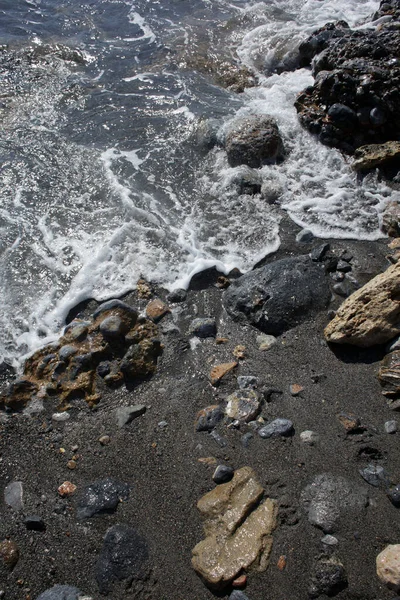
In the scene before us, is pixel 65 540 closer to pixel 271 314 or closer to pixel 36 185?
pixel 271 314

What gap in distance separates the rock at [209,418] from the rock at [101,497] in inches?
27.5

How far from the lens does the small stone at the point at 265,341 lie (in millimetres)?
4133

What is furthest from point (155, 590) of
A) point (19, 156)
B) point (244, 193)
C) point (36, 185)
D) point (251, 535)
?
point (19, 156)

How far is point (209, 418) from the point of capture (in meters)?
3.62

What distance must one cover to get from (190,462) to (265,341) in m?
1.31

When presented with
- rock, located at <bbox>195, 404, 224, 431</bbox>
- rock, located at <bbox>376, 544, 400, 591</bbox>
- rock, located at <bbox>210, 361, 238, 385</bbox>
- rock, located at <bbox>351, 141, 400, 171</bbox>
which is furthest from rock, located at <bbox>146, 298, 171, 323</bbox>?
rock, located at <bbox>351, 141, 400, 171</bbox>

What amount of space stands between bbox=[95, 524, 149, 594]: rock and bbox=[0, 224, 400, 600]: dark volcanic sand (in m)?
0.05

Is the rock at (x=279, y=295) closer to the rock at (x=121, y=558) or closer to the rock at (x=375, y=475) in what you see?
the rock at (x=375, y=475)

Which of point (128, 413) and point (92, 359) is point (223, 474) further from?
point (92, 359)

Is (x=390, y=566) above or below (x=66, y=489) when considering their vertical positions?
below

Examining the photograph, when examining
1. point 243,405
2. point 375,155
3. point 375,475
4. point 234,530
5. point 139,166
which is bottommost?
point 375,475

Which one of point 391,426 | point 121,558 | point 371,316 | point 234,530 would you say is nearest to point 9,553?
point 121,558

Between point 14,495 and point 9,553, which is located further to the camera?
point 14,495

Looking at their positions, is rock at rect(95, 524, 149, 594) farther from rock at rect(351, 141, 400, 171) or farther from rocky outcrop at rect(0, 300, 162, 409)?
rock at rect(351, 141, 400, 171)
